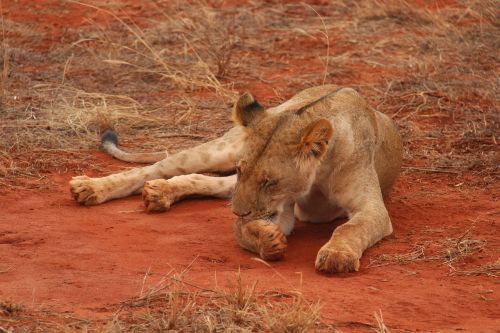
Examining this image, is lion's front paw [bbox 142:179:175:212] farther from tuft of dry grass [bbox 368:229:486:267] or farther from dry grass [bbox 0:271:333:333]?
dry grass [bbox 0:271:333:333]

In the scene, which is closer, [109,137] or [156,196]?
[156,196]

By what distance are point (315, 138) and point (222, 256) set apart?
73 centimetres

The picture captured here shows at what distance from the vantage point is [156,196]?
238 inches

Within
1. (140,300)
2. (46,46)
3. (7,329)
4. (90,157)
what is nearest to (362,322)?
(140,300)

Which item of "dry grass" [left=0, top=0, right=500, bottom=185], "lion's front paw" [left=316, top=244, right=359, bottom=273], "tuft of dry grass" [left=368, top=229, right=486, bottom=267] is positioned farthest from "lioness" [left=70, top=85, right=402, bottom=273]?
"dry grass" [left=0, top=0, right=500, bottom=185]

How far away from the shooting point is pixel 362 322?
159 inches

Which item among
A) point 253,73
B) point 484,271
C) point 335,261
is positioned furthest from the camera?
point 253,73

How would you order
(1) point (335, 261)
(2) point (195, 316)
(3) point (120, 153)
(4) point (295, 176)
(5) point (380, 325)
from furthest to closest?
(3) point (120, 153), (4) point (295, 176), (1) point (335, 261), (2) point (195, 316), (5) point (380, 325)

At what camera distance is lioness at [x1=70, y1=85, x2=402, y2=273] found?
4.94 meters

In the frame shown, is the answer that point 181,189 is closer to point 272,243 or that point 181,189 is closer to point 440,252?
point 272,243

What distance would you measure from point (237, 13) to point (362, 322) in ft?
27.3

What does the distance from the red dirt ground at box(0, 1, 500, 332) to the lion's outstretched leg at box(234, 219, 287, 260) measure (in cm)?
7

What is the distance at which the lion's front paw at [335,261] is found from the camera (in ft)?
15.6

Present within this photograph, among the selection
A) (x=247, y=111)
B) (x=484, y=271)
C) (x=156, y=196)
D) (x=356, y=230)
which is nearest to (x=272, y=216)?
(x=356, y=230)
